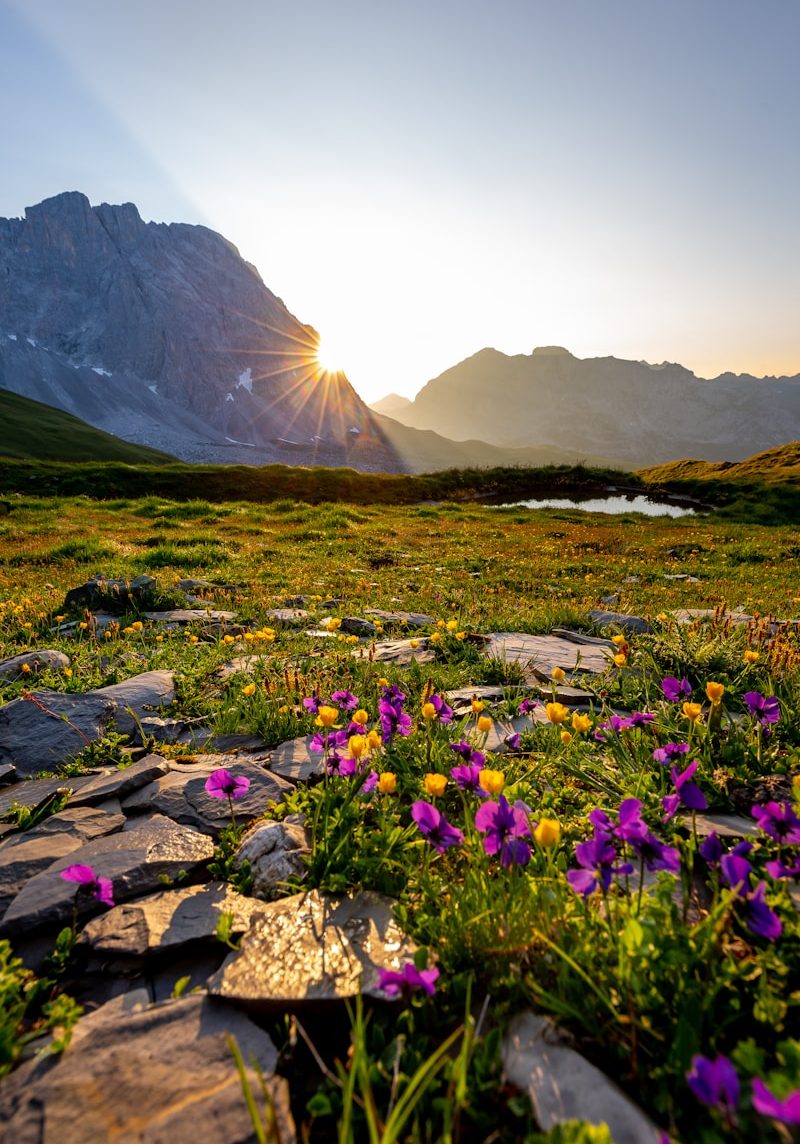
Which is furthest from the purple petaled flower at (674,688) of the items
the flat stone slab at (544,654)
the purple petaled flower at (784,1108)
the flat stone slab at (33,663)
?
the flat stone slab at (33,663)

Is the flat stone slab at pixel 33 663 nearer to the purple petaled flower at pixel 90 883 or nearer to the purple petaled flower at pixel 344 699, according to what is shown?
the purple petaled flower at pixel 344 699

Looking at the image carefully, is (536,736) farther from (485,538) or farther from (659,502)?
(659,502)

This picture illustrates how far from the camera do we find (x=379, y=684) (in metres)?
5.12

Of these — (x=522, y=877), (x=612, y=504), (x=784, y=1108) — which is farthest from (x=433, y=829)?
(x=612, y=504)

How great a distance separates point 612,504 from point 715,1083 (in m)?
47.2

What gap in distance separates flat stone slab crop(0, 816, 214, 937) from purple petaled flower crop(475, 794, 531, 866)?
5.17ft

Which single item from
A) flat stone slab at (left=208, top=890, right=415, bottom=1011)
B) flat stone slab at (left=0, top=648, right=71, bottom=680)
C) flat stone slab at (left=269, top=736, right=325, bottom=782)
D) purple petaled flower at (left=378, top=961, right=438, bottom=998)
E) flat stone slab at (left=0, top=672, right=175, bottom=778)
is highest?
purple petaled flower at (left=378, top=961, right=438, bottom=998)

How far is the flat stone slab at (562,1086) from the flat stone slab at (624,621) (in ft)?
18.9

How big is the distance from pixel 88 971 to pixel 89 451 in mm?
120973

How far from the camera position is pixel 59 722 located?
14.1ft

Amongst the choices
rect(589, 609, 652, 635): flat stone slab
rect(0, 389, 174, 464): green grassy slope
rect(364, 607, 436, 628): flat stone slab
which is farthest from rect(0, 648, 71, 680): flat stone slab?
rect(0, 389, 174, 464): green grassy slope

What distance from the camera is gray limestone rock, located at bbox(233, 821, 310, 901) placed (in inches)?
105

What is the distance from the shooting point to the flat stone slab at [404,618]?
8.07 m

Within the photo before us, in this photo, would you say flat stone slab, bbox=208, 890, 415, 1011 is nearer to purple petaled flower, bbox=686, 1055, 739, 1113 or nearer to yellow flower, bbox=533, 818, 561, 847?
yellow flower, bbox=533, 818, 561, 847
